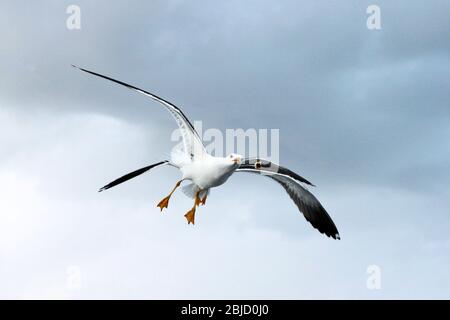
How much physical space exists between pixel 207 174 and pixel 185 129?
4.01 ft

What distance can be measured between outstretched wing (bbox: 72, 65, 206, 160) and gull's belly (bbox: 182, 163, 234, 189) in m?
0.30

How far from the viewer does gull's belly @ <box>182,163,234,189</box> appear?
14727 mm

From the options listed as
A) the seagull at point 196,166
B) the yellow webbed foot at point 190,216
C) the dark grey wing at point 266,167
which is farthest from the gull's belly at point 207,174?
the yellow webbed foot at point 190,216

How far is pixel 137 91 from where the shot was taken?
14.7 metres

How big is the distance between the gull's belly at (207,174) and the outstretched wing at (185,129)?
0.30 metres

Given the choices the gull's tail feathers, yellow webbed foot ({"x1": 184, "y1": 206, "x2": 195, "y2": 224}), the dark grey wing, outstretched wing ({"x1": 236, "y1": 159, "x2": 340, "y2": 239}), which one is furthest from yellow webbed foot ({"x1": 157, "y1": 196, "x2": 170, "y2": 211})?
outstretched wing ({"x1": 236, "y1": 159, "x2": 340, "y2": 239})

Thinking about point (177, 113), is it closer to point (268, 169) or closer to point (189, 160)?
point (189, 160)

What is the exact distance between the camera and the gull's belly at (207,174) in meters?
14.7

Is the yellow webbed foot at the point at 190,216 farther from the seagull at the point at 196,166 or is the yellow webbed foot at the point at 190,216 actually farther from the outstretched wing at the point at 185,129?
the outstretched wing at the point at 185,129

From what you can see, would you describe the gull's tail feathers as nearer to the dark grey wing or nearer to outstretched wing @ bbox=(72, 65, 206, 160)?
outstretched wing @ bbox=(72, 65, 206, 160)

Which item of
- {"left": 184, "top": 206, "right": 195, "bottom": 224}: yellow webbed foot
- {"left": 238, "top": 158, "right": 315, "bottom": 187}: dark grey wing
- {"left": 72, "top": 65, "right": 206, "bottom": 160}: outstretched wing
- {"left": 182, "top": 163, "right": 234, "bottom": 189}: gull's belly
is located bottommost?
{"left": 184, "top": 206, "right": 195, "bottom": 224}: yellow webbed foot

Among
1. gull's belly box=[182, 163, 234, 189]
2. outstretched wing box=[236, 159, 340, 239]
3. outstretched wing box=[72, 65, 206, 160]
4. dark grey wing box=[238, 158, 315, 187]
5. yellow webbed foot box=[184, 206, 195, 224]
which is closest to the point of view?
outstretched wing box=[72, 65, 206, 160]

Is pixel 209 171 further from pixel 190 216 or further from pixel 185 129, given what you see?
pixel 190 216

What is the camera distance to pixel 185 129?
1509 cm
